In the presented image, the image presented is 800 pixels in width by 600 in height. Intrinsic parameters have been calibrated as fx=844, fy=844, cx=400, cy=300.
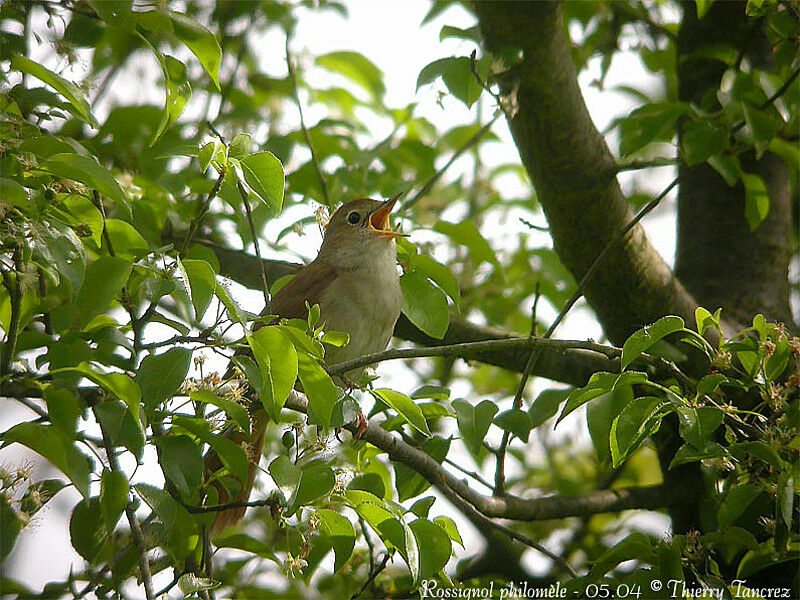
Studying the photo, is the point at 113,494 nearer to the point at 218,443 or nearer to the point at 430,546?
the point at 218,443

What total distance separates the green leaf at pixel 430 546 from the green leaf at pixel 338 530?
182mm

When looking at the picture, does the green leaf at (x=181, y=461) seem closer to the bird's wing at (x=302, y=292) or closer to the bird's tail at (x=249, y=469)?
the bird's tail at (x=249, y=469)

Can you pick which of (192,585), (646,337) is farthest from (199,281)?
(646,337)

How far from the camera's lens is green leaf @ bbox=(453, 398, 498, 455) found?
254 centimetres

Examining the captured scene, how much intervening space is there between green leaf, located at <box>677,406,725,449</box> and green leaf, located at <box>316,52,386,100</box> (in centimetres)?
289

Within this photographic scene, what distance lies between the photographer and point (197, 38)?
2311mm

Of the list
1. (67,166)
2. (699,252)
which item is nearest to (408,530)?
(67,166)

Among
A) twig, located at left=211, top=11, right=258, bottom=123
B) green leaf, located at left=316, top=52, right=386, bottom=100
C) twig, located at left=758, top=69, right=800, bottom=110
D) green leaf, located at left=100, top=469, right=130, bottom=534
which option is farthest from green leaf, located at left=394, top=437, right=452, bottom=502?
green leaf, located at left=316, top=52, right=386, bottom=100

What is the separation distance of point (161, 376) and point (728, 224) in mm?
3204

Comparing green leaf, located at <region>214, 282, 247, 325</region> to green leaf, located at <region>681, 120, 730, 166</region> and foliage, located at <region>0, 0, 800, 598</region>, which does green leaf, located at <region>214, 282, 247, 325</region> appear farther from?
green leaf, located at <region>681, 120, 730, 166</region>

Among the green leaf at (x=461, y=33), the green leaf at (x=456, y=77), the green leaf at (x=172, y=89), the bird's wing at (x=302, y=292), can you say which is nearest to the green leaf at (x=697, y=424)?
the green leaf at (x=456, y=77)

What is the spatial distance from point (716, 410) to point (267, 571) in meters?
2.22

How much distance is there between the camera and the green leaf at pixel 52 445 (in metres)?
1.90

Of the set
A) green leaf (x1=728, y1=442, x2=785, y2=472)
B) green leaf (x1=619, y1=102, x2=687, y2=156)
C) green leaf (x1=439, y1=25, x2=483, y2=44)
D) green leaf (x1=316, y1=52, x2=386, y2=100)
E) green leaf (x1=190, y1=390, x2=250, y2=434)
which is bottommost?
green leaf (x1=728, y1=442, x2=785, y2=472)
